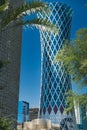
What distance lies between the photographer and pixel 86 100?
2759cm

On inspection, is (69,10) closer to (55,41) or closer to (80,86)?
(55,41)

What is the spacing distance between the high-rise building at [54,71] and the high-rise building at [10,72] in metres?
46.8

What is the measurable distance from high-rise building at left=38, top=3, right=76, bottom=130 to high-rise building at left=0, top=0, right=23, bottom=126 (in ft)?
154

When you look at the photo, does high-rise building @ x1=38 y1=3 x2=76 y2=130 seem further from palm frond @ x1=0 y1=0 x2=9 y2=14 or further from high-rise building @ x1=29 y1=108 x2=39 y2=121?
palm frond @ x1=0 y1=0 x2=9 y2=14

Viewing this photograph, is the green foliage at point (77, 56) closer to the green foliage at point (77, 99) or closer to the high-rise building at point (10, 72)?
the green foliage at point (77, 99)

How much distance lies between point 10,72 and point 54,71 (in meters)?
51.3

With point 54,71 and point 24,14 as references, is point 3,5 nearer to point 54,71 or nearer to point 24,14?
point 24,14

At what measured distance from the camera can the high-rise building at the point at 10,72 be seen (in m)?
23.4

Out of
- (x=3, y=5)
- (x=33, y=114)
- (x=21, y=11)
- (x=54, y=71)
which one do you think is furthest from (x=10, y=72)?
(x=33, y=114)

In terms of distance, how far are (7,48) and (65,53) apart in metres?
6.04

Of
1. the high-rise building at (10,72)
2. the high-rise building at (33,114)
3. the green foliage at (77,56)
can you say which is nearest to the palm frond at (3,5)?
the high-rise building at (10,72)

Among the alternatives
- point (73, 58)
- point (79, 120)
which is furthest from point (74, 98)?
point (79, 120)

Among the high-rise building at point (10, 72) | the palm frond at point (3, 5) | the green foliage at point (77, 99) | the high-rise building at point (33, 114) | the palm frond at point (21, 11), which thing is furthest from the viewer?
the high-rise building at point (33, 114)

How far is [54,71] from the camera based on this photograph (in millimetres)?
76438
